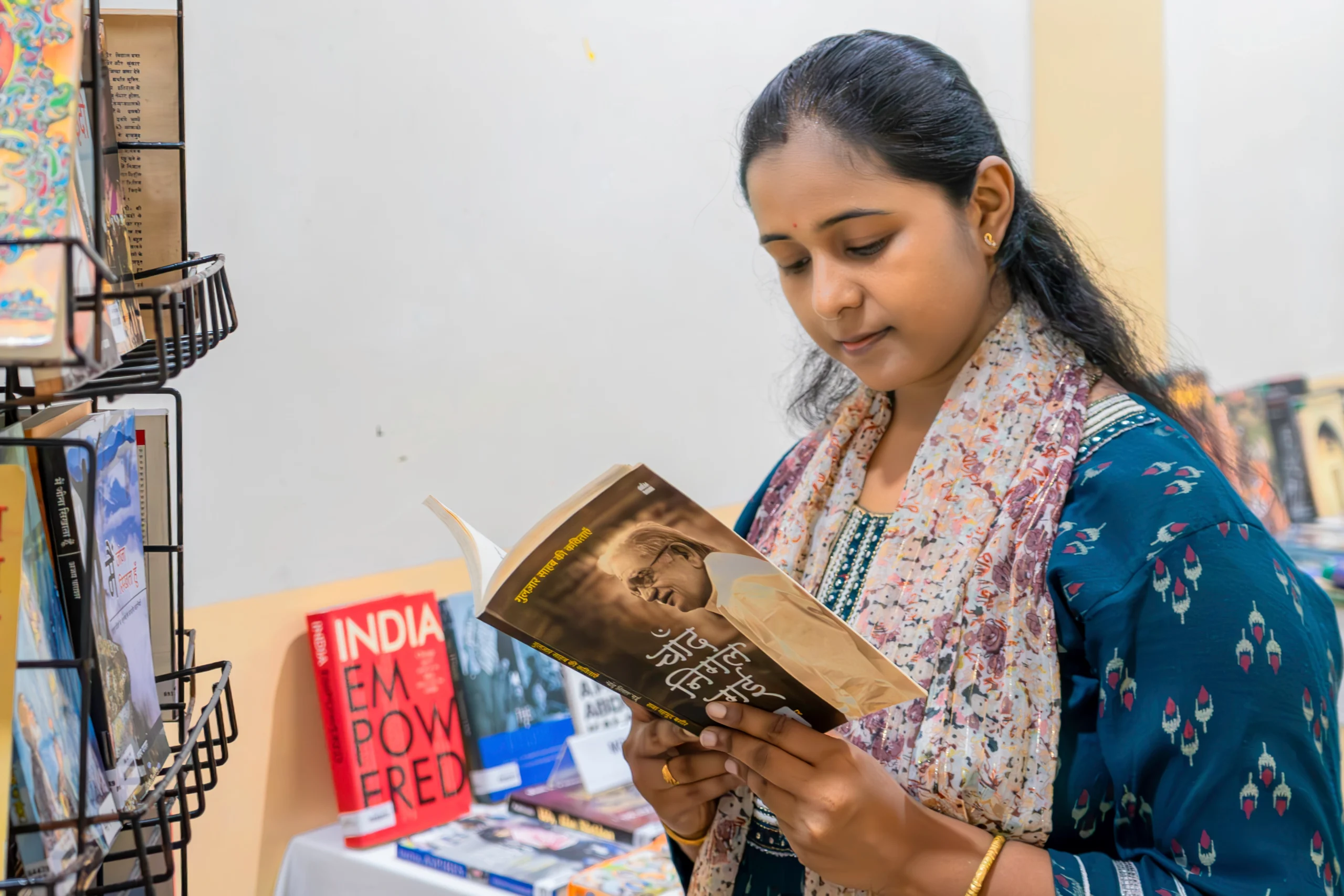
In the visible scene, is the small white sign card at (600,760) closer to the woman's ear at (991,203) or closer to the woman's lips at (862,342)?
the woman's lips at (862,342)

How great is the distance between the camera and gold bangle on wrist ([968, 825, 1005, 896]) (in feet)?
2.65

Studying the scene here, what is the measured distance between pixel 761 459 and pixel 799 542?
3.22ft

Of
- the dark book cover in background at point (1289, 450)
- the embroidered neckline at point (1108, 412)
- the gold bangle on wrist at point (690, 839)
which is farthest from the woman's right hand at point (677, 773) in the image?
the dark book cover in background at point (1289, 450)

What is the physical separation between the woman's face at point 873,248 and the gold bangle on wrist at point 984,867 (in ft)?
1.33

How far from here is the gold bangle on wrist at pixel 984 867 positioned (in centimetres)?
81

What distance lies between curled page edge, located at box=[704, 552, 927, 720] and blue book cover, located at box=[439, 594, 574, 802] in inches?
34.8

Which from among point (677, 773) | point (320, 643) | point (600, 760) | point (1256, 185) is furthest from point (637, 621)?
point (1256, 185)

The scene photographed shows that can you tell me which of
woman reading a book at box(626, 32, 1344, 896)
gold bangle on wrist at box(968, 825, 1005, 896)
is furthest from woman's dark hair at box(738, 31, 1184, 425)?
gold bangle on wrist at box(968, 825, 1005, 896)

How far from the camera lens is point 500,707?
1.60m

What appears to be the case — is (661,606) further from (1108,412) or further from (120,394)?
(1108,412)

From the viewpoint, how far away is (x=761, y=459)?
2.09m

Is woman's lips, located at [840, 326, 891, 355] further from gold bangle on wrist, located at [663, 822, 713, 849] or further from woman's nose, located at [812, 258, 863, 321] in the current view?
gold bangle on wrist, located at [663, 822, 713, 849]

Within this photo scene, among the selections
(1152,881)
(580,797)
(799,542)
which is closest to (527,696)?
(580,797)

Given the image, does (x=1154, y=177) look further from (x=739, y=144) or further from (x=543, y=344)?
(x=739, y=144)
